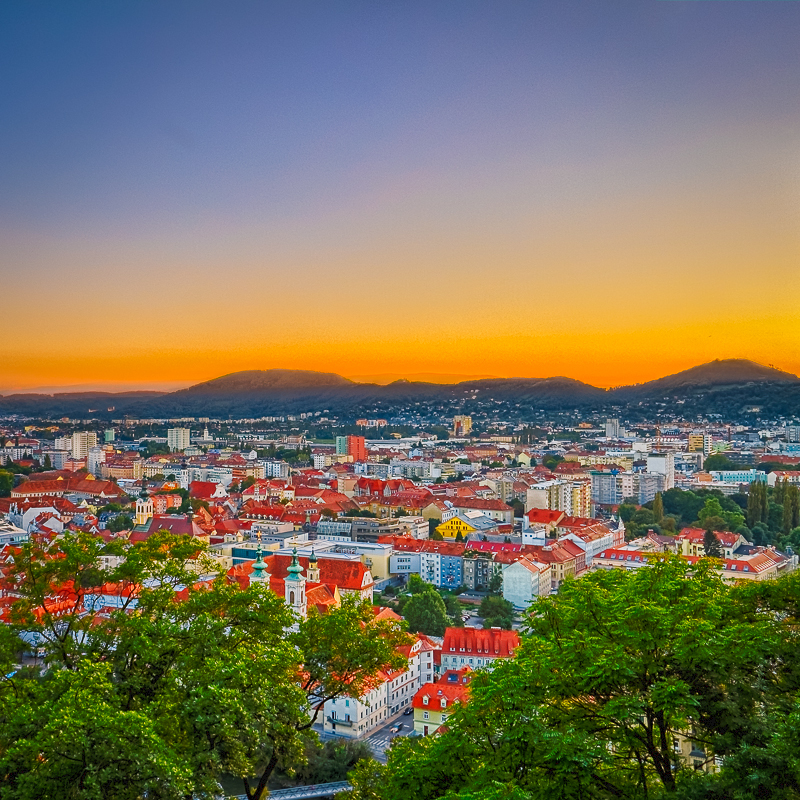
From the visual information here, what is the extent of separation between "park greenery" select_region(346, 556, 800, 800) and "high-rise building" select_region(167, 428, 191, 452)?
309 feet

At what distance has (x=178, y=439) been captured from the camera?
98875 millimetres

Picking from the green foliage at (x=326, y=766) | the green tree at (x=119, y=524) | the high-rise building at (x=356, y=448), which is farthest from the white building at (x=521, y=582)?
the high-rise building at (x=356, y=448)

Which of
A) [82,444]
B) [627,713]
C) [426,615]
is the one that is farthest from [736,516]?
[82,444]

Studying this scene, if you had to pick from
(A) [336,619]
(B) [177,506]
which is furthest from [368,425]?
(A) [336,619]

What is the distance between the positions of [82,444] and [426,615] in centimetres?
6993

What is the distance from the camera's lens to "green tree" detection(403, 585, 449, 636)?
2370 centimetres

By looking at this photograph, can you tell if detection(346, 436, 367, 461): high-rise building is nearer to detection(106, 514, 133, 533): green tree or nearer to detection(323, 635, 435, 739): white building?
detection(106, 514, 133, 533): green tree

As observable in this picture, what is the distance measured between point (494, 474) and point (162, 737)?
57.5 meters

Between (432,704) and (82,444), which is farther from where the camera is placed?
(82,444)

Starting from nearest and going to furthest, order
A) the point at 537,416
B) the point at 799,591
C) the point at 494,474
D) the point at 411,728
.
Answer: the point at 799,591
the point at 411,728
the point at 494,474
the point at 537,416

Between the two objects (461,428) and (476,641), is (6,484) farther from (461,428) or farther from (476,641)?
(461,428)

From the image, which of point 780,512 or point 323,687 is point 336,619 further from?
point 780,512

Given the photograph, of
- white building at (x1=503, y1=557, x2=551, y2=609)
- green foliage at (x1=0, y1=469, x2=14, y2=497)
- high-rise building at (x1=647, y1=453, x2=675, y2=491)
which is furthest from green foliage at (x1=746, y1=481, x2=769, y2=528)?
green foliage at (x1=0, y1=469, x2=14, y2=497)

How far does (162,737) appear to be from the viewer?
19.3 ft
